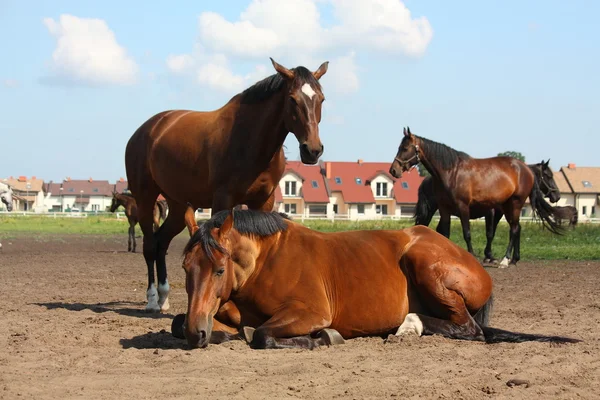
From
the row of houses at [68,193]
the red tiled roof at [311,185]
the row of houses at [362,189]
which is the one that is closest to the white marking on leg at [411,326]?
the row of houses at [362,189]

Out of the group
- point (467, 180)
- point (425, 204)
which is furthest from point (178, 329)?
point (425, 204)

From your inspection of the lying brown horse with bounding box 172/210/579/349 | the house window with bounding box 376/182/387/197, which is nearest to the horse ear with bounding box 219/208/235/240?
the lying brown horse with bounding box 172/210/579/349

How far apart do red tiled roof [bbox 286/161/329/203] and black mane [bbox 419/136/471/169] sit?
5734 cm

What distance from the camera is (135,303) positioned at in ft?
35.3

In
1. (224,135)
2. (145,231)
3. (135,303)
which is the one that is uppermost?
(224,135)

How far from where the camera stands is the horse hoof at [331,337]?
21.2 feet

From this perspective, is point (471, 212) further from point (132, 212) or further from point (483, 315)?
point (132, 212)

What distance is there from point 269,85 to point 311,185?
69.4 m

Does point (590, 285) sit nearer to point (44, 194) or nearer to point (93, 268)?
point (93, 268)

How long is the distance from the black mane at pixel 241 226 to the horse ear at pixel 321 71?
77.7 inches

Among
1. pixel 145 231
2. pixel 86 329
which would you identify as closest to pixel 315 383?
pixel 86 329

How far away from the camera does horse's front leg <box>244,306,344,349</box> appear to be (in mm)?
6211

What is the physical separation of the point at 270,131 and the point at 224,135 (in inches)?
23.5

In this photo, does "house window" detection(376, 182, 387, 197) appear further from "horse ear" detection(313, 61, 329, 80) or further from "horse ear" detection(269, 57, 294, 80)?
"horse ear" detection(269, 57, 294, 80)
